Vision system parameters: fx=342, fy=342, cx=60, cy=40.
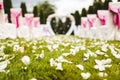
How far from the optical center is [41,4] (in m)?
111

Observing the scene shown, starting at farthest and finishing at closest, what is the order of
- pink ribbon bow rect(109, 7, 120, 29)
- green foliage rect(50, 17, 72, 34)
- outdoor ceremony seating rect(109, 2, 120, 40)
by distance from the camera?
green foliage rect(50, 17, 72, 34) < pink ribbon bow rect(109, 7, 120, 29) < outdoor ceremony seating rect(109, 2, 120, 40)

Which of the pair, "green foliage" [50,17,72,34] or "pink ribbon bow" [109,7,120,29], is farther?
"green foliage" [50,17,72,34]

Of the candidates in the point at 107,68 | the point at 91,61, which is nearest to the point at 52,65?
the point at 107,68

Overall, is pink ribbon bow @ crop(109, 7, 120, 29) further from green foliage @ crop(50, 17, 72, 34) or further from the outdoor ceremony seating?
green foliage @ crop(50, 17, 72, 34)

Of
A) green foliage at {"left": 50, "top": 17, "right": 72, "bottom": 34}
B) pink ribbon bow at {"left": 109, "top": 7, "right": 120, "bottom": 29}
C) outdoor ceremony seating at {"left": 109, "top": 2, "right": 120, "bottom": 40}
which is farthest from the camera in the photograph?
green foliage at {"left": 50, "top": 17, "right": 72, "bottom": 34}

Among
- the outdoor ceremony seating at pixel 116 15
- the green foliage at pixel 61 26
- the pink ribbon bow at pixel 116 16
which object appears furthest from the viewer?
the green foliage at pixel 61 26

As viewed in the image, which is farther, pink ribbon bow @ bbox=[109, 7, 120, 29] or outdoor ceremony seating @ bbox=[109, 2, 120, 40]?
pink ribbon bow @ bbox=[109, 7, 120, 29]

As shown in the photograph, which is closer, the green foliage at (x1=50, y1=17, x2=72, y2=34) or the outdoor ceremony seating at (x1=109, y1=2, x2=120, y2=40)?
the outdoor ceremony seating at (x1=109, y1=2, x2=120, y2=40)

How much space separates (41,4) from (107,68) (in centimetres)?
10761

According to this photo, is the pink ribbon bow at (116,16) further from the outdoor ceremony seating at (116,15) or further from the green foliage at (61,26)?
the green foliage at (61,26)

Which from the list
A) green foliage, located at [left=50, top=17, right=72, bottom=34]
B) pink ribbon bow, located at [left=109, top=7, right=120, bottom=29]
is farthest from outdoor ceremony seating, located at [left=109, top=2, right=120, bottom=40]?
green foliage, located at [left=50, top=17, right=72, bottom=34]

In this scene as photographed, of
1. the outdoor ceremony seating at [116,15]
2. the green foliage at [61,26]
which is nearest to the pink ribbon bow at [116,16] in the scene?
the outdoor ceremony seating at [116,15]

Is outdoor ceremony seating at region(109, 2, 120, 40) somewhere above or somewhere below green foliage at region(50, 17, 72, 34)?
above

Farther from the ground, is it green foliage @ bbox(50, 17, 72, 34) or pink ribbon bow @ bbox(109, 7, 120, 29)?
pink ribbon bow @ bbox(109, 7, 120, 29)
